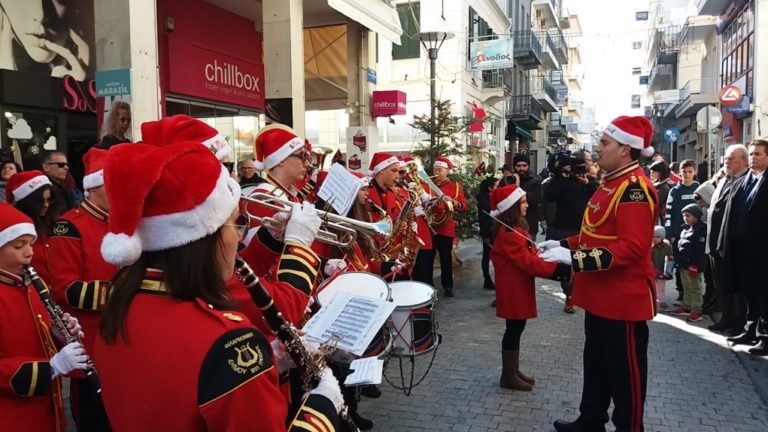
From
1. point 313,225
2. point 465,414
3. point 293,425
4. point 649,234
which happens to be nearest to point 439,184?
point 465,414

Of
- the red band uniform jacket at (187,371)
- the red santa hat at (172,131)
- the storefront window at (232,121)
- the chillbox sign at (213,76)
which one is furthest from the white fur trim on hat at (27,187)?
the storefront window at (232,121)

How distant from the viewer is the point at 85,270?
3193 mm

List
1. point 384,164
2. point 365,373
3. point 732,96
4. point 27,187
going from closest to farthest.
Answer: point 365,373, point 27,187, point 384,164, point 732,96

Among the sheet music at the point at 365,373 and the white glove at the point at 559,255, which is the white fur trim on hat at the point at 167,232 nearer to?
the sheet music at the point at 365,373

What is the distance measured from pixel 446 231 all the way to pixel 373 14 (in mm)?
5686

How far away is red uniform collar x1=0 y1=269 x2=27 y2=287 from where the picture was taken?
2.68 metres

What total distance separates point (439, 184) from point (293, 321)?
7076 millimetres

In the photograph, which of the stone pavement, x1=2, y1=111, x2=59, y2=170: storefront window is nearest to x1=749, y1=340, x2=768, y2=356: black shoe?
the stone pavement

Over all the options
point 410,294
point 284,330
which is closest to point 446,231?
point 410,294

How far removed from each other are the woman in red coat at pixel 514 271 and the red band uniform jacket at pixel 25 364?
337 centimetres

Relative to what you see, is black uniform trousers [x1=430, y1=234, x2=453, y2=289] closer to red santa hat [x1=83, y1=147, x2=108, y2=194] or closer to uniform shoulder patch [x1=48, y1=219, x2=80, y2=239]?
red santa hat [x1=83, y1=147, x2=108, y2=194]

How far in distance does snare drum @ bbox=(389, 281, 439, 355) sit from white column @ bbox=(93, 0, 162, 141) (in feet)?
14.3

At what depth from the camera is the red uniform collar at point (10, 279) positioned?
8.79ft

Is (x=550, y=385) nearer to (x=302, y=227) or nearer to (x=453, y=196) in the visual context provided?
(x=302, y=227)
